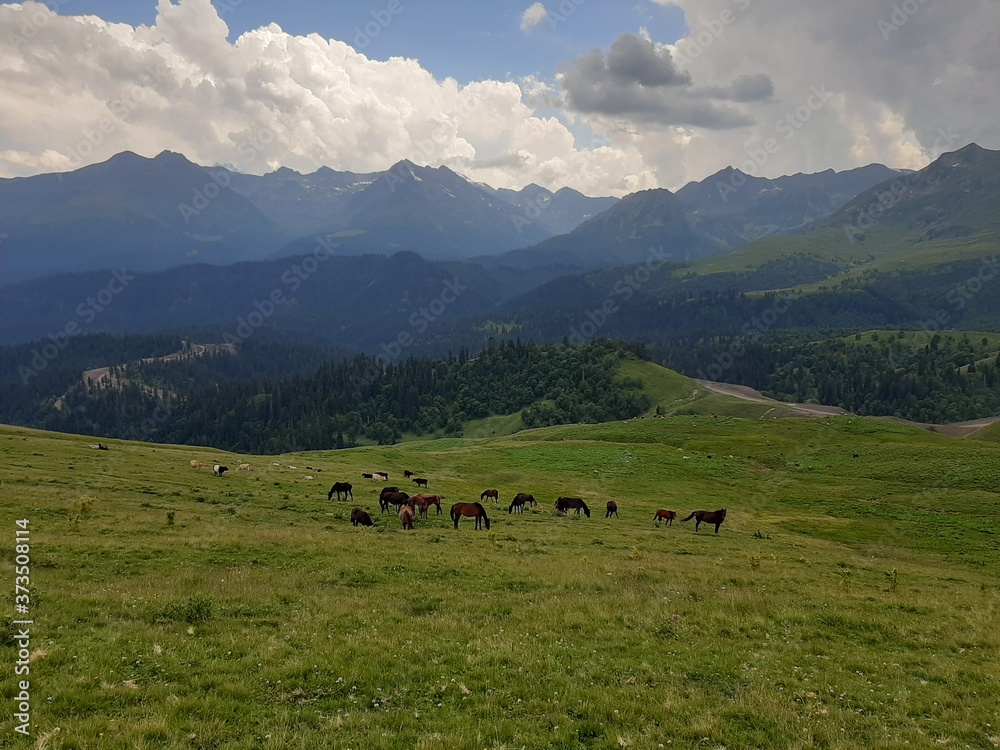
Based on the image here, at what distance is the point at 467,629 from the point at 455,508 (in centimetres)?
2058

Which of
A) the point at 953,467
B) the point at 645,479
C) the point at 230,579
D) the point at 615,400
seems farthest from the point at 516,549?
the point at 615,400

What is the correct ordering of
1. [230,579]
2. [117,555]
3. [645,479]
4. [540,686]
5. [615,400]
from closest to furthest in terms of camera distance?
Answer: [540,686] < [230,579] < [117,555] < [645,479] < [615,400]

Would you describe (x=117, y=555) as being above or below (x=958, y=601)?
above

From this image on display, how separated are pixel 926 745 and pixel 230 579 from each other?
2140 cm

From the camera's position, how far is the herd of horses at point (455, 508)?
35325 millimetres

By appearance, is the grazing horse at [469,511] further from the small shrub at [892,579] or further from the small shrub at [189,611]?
the small shrub at [892,579]

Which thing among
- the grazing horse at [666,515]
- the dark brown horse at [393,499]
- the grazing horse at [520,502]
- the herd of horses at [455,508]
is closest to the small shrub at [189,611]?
the herd of horses at [455,508]

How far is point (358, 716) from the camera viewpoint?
1070cm

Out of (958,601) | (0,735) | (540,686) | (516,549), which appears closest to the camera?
(0,735)

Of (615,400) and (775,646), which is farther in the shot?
(615,400)

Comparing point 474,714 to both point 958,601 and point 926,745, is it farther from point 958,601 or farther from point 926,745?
point 958,601

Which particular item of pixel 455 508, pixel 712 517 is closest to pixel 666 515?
pixel 712 517

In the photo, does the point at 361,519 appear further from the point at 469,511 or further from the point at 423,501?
the point at 469,511

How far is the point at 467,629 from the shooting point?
1636cm
